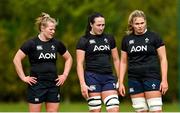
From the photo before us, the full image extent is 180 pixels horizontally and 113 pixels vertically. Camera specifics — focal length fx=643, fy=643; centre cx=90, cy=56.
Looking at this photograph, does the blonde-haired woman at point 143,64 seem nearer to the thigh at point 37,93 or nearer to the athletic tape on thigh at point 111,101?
the athletic tape on thigh at point 111,101

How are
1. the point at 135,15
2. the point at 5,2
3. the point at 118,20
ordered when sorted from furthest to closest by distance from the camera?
the point at 5,2
the point at 118,20
the point at 135,15

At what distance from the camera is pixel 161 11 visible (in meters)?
31.9

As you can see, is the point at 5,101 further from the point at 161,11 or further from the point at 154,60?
the point at 154,60

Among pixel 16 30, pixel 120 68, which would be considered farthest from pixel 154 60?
pixel 16 30

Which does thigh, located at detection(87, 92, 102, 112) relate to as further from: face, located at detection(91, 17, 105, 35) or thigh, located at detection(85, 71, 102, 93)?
face, located at detection(91, 17, 105, 35)

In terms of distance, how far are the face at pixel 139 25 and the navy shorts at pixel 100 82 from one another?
87cm

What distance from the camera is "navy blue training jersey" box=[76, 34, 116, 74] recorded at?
10.1m

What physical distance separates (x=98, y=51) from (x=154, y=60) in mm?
892

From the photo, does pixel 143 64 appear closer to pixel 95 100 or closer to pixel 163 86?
pixel 163 86

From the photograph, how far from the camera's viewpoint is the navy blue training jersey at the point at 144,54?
1002 cm

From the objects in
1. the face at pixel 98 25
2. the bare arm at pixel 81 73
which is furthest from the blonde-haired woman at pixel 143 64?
the bare arm at pixel 81 73

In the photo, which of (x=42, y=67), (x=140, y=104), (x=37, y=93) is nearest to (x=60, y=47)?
(x=42, y=67)

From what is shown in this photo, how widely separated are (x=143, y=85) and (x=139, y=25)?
37.2 inches

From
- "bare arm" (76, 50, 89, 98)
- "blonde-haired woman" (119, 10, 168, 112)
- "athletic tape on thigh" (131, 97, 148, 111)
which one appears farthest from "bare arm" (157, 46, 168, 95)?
"bare arm" (76, 50, 89, 98)
